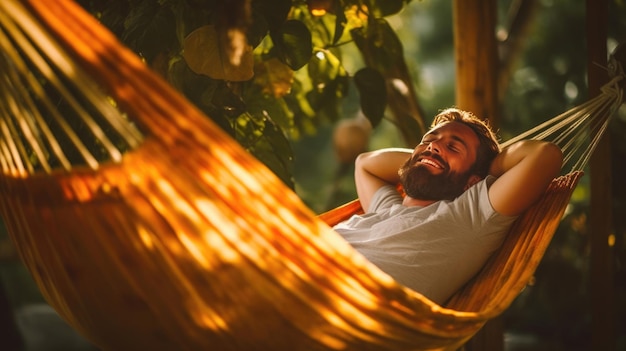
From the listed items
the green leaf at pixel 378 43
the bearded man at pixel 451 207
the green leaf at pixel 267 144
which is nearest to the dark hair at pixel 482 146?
the bearded man at pixel 451 207

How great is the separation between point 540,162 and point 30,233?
3.56 ft

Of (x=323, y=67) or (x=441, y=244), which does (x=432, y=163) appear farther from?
(x=323, y=67)

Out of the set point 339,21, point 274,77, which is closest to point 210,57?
point 274,77

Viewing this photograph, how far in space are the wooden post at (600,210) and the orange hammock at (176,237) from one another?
0.97 metres

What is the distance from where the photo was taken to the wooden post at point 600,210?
224 centimetres

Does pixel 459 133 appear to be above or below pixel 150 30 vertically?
below

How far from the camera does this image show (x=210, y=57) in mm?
2004

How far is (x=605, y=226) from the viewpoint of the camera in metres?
2.27

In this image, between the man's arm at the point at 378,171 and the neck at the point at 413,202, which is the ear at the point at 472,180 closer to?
the neck at the point at 413,202

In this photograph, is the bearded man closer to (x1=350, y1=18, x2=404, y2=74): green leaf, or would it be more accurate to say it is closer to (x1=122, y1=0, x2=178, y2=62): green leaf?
(x1=350, y1=18, x2=404, y2=74): green leaf

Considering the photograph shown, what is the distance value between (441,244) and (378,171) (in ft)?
1.51

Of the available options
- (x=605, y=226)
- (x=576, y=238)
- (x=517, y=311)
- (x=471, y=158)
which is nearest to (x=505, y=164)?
(x=471, y=158)

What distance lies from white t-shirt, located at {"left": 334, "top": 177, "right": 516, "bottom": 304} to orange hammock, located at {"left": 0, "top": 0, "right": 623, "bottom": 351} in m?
0.34

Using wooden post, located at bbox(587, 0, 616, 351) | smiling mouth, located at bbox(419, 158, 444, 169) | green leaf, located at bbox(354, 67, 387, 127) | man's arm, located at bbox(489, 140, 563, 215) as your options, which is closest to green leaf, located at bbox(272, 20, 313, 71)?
green leaf, located at bbox(354, 67, 387, 127)
